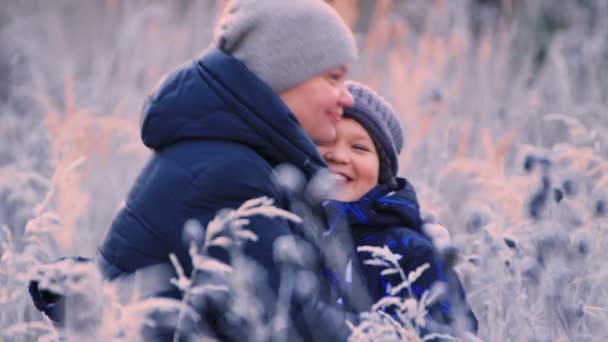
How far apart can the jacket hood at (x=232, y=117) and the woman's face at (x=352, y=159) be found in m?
0.30

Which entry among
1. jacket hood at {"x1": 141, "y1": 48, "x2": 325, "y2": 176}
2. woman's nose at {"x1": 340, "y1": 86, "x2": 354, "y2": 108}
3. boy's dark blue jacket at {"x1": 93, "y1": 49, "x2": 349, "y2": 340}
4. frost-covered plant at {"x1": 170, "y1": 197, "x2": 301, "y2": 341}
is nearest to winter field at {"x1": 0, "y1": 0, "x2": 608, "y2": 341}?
frost-covered plant at {"x1": 170, "y1": 197, "x2": 301, "y2": 341}

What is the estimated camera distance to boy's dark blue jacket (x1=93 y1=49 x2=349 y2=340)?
1949 millimetres

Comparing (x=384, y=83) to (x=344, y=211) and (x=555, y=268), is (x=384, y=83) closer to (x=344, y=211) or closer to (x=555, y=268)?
(x=344, y=211)

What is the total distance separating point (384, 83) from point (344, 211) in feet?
11.6

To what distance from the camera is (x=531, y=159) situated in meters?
1.86

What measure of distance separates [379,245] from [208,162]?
0.59 meters

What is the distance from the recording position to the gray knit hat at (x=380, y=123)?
2461 millimetres

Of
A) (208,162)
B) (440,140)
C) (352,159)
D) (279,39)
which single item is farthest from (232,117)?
(440,140)

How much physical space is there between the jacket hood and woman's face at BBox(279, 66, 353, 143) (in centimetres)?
14

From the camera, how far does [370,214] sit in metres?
2.34

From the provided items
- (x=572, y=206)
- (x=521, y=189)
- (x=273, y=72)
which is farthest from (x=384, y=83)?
(x=273, y=72)

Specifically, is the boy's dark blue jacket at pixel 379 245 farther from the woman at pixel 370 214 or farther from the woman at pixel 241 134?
the woman at pixel 241 134

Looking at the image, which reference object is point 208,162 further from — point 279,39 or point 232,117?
point 279,39

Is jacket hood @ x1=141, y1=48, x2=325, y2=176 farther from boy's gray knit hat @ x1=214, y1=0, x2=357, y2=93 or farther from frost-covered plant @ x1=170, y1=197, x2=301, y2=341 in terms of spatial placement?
frost-covered plant @ x1=170, y1=197, x2=301, y2=341
